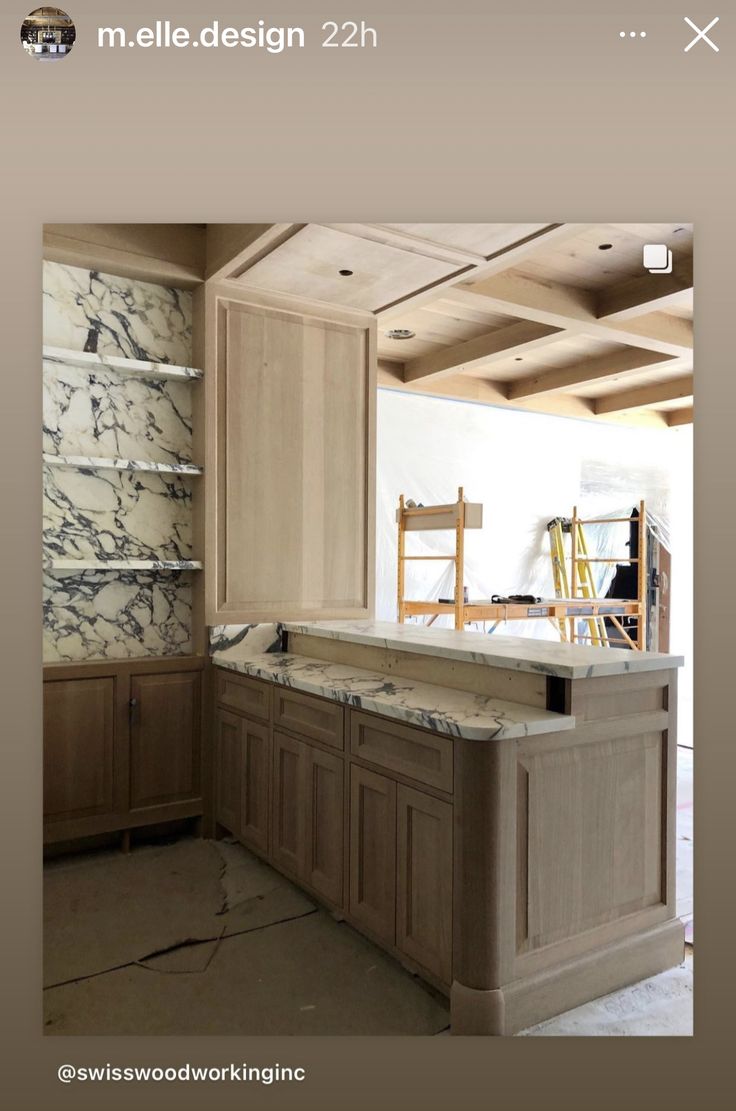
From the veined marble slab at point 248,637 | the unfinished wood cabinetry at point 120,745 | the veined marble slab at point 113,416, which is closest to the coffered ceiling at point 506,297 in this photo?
the veined marble slab at point 113,416

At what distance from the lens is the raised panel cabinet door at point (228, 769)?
9.21 ft

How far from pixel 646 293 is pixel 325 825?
8.58 feet

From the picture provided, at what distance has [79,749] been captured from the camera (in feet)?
8.93

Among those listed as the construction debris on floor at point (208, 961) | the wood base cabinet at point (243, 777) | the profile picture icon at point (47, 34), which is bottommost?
the construction debris on floor at point (208, 961)

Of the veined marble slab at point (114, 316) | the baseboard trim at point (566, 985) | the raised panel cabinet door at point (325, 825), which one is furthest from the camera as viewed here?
the veined marble slab at point (114, 316)

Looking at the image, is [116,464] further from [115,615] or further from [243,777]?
[243,777]

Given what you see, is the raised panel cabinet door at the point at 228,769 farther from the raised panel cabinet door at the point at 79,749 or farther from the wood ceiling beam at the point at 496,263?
the wood ceiling beam at the point at 496,263

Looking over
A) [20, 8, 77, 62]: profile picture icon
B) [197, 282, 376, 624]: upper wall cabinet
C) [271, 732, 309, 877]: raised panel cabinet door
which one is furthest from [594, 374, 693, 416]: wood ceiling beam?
[20, 8, 77, 62]: profile picture icon

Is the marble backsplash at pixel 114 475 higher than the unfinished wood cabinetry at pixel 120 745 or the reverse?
higher

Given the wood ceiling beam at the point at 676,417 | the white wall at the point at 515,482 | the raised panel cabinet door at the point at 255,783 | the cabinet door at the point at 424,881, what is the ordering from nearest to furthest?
the cabinet door at the point at 424,881 < the raised panel cabinet door at the point at 255,783 < the white wall at the point at 515,482 < the wood ceiling beam at the point at 676,417

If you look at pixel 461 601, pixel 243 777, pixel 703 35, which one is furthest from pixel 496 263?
pixel 461 601

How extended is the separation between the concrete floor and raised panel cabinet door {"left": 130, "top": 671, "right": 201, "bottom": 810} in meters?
0.31

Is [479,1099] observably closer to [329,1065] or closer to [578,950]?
[329,1065]

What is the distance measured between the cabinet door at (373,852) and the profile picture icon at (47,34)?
5.52 feet
